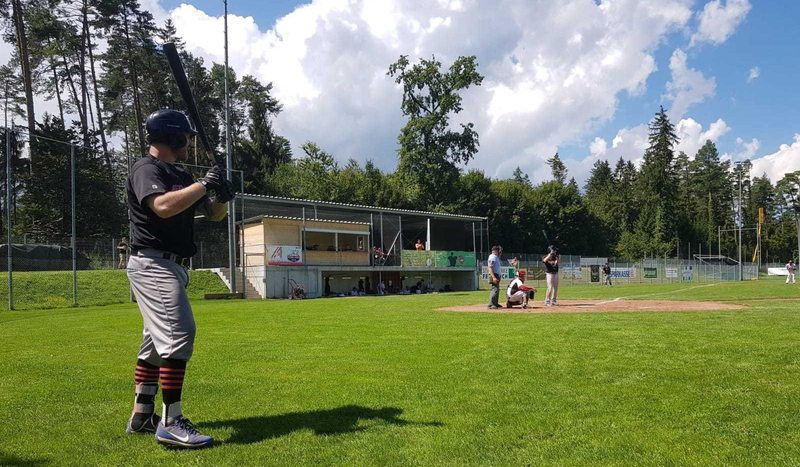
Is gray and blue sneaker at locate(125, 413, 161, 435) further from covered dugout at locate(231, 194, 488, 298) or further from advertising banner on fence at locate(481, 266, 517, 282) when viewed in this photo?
advertising banner on fence at locate(481, 266, 517, 282)

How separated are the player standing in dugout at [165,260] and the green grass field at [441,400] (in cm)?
27

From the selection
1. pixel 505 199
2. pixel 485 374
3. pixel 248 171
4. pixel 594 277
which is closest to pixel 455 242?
pixel 594 277

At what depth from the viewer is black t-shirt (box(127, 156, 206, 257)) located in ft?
14.6

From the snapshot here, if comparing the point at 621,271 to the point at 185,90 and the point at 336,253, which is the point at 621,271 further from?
the point at 185,90

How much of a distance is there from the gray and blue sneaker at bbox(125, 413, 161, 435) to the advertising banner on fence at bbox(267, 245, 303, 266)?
31.2 m

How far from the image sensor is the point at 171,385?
440 centimetres

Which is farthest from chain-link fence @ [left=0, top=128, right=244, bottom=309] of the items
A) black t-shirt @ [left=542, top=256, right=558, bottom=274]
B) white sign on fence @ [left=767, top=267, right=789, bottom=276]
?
white sign on fence @ [left=767, top=267, right=789, bottom=276]

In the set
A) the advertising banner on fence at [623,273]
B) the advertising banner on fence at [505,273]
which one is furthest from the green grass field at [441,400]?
the advertising banner on fence at [623,273]

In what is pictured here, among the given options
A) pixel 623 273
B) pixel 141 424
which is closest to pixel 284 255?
pixel 141 424

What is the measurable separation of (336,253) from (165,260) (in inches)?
1378

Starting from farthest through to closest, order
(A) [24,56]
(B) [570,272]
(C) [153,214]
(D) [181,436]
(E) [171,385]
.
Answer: (B) [570,272]
(A) [24,56]
(C) [153,214]
(E) [171,385]
(D) [181,436]

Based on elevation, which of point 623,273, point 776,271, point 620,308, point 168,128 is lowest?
point 776,271

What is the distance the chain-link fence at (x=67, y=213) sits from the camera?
35.8 m

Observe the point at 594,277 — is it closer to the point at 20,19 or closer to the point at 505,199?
the point at 505,199
